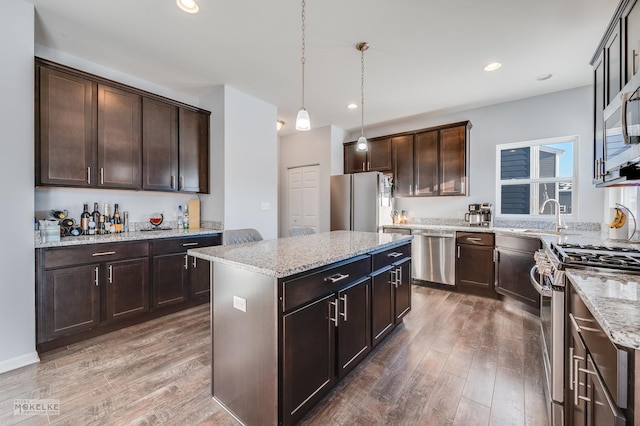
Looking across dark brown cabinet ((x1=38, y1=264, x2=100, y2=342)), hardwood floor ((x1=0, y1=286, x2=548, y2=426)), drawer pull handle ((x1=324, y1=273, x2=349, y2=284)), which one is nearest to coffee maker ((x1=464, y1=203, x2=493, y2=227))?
hardwood floor ((x1=0, y1=286, x2=548, y2=426))

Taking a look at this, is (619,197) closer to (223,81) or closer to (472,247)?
(472,247)

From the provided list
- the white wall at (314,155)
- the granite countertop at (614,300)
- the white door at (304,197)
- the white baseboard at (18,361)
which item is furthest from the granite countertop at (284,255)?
the white door at (304,197)

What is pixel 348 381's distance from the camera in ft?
6.25

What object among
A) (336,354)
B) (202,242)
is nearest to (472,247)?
(336,354)

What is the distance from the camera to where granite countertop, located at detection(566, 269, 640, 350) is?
2.19 ft

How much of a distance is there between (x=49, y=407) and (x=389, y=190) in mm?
4509

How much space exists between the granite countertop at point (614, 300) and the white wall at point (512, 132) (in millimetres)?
3140

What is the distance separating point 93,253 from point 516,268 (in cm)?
466

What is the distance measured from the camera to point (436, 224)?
4.62 metres

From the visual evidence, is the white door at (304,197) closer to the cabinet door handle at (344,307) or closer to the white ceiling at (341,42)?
the white ceiling at (341,42)

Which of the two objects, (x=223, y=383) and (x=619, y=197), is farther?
(x=619, y=197)

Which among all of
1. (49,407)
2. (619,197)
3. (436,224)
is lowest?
(49,407)

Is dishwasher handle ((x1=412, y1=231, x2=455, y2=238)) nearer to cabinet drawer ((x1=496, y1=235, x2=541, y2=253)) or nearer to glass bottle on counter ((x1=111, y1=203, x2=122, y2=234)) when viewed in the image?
cabinet drawer ((x1=496, y1=235, x2=541, y2=253))

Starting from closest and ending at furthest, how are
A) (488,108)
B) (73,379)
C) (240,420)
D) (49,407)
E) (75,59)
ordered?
(240,420), (49,407), (73,379), (75,59), (488,108)
